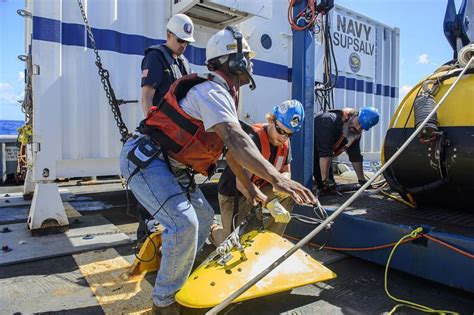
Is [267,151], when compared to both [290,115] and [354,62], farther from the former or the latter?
[354,62]

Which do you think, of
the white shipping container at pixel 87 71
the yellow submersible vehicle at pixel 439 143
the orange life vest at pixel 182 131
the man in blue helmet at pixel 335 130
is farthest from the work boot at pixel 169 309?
the man in blue helmet at pixel 335 130

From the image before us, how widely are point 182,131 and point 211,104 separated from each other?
283 mm

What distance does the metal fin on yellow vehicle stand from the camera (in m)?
2.04

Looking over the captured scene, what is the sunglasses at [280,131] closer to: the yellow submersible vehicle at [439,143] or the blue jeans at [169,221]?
the yellow submersible vehicle at [439,143]

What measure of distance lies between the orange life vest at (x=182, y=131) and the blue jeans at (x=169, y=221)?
0.14 m

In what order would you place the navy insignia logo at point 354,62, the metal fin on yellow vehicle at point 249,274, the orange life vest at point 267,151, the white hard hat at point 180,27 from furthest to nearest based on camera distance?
the navy insignia logo at point 354,62 → the white hard hat at point 180,27 → the orange life vest at point 267,151 → the metal fin on yellow vehicle at point 249,274

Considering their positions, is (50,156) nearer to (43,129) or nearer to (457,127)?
(43,129)

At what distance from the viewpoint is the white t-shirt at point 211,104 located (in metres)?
1.88

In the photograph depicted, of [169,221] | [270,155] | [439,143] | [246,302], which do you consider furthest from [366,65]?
[169,221]

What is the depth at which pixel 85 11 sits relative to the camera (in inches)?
154

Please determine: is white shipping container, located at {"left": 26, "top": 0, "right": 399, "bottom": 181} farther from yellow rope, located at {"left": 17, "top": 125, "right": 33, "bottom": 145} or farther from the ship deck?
the ship deck

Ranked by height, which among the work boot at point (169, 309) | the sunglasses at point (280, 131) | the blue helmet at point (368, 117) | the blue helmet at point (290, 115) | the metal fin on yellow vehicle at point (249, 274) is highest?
the blue helmet at point (368, 117)

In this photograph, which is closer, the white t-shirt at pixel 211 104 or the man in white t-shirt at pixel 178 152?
the white t-shirt at pixel 211 104

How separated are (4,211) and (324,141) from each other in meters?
4.10
